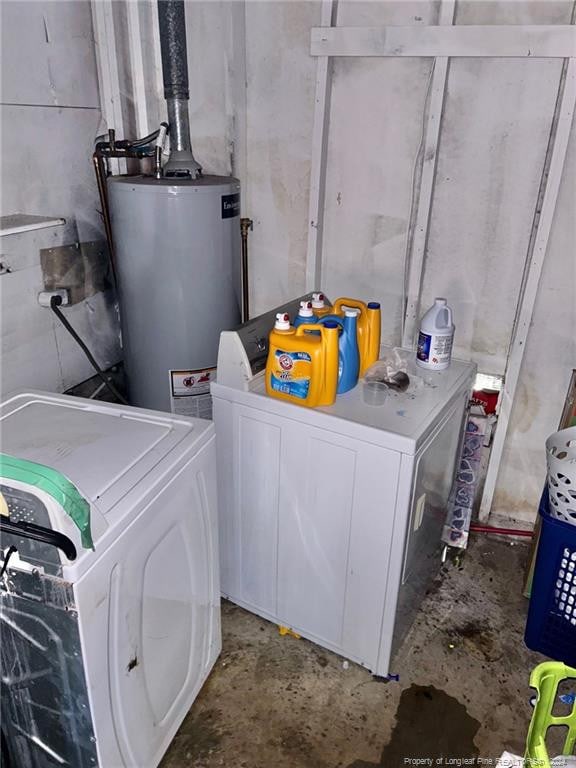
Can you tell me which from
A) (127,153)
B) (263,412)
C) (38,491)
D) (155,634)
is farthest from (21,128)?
(155,634)

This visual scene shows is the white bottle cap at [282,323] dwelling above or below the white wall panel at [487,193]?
below

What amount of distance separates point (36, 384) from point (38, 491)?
1.03 m

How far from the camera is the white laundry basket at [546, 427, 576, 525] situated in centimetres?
165

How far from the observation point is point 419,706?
1714 millimetres

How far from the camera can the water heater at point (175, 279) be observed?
6.06ft

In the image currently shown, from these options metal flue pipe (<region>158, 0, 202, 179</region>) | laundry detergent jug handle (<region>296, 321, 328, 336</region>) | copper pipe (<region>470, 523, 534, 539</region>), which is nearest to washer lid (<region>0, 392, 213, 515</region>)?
laundry detergent jug handle (<region>296, 321, 328, 336</region>)

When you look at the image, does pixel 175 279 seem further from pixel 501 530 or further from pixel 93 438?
pixel 501 530

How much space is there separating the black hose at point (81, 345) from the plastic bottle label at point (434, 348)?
115cm

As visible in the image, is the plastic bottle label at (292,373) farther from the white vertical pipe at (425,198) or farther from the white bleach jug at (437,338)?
the white vertical pipe at (425,198)

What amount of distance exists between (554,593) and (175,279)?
1.58 metres

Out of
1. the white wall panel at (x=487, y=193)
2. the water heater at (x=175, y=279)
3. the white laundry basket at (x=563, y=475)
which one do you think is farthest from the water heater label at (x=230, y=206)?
the white laundry basket at (x=563, y=475)

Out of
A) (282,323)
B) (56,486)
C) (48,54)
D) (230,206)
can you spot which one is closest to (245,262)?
(230,206)

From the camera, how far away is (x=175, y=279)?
1915 mm

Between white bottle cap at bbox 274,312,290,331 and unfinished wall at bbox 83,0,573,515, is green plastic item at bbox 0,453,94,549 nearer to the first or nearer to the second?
white bottle cap at bbox 274,312,290,331
